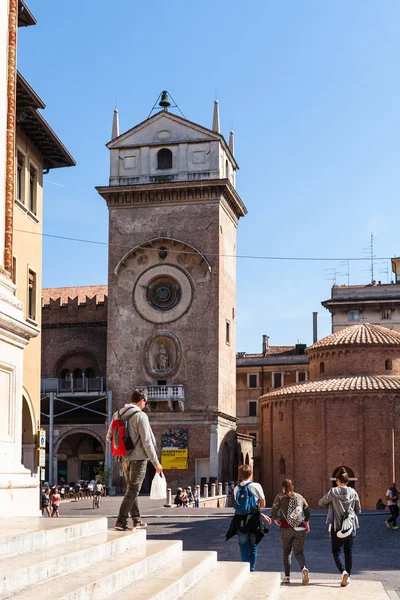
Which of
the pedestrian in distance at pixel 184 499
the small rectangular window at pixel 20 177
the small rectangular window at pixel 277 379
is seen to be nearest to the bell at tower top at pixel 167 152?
the pedestrian in distance at pixel 184 499

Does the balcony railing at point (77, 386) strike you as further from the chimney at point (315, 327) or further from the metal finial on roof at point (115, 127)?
the chimney at point (315, 327)

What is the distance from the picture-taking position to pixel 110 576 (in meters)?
7.23

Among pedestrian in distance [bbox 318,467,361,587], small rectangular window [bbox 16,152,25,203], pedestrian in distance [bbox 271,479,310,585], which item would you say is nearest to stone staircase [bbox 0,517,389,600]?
pedestrian in distance [bbox 318,467,361,587]

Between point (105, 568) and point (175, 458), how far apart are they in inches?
1721

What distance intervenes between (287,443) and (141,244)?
45.3 ft

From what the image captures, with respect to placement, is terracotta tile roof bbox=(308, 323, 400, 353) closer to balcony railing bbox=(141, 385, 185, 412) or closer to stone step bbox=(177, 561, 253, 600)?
balcony railing bbox=(141, 385, 185, 412)

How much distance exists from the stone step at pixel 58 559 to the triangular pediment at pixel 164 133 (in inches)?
1811

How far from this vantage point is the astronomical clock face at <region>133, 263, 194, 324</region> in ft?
174

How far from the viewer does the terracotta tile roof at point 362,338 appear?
53.9 meters

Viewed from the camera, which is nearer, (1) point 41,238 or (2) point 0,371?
(2) point 0,371

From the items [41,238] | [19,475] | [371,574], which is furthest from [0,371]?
[41,238]

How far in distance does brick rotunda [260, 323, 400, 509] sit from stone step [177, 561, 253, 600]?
39.3 m

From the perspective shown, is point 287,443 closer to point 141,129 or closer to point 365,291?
point 141,129

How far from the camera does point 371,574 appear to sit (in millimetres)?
14875
